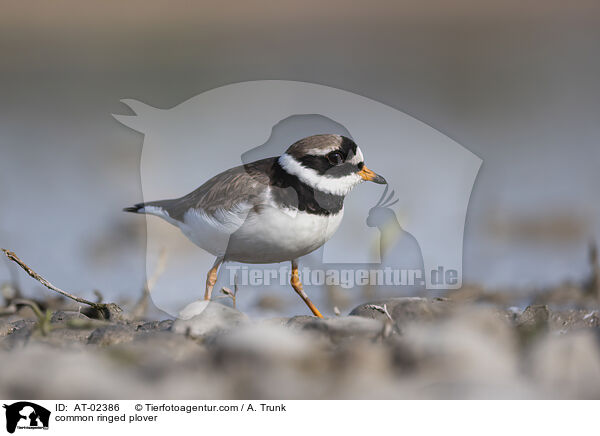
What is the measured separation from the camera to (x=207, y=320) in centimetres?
141

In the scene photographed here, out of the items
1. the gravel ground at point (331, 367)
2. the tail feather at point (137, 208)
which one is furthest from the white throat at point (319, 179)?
the gravel ground at point (331, 367)

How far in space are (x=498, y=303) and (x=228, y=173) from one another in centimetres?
101

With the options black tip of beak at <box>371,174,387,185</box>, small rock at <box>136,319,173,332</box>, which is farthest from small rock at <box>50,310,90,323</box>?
black tip of beak at <box>371,174,387,185</box>

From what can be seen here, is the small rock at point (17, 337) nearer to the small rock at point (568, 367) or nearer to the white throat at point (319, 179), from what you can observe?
the white throat at point (319, 179)

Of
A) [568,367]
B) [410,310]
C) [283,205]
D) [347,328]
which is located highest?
[283,205]

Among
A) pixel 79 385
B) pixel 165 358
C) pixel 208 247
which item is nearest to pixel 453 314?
pixel 165 358

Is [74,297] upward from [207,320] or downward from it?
A: upward

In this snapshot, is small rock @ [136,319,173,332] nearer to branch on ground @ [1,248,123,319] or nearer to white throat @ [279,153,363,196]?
branch on ground @ [1,248,123,319]

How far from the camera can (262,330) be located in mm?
1142
